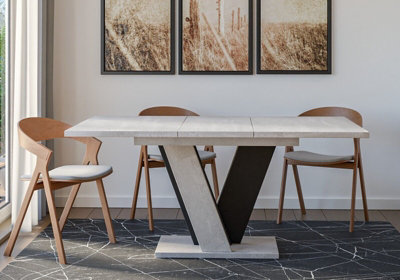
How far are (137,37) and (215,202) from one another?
5.98 feet

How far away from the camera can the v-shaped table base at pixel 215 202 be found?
372 centimetres

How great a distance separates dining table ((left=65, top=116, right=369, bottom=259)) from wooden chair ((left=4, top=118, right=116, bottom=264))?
11.1 inches

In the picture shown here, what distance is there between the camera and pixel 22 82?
4.38 m

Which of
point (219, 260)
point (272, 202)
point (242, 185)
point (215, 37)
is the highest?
point (215, 37)

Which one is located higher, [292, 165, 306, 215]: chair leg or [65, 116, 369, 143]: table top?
[65, 116, 369, 143]: table top

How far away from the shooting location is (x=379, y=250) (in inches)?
157

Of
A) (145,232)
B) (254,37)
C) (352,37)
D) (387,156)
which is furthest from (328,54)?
(145,232)

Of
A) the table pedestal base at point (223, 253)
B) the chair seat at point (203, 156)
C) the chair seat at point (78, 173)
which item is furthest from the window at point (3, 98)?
the table pedestal base at point (223, 253)

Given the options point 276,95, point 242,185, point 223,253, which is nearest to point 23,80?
point 242,185

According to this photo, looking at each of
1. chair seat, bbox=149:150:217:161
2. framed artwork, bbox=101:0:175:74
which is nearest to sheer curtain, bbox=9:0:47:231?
framed artwork, bbox=101:0:175:74

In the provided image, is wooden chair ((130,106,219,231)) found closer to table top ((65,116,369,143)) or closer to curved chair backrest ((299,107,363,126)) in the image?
table top ((65,116,369,143))

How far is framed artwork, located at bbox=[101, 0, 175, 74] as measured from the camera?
507 cm

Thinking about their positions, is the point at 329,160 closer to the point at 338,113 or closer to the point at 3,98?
the point at 338,113

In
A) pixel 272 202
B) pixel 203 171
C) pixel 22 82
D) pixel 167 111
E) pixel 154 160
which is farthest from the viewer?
pixel 272 202
